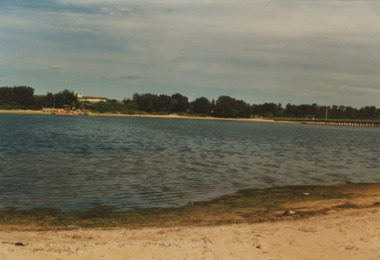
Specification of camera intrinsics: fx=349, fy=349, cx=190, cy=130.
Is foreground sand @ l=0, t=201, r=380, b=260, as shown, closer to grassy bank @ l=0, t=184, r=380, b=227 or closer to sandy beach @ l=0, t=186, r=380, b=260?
sandy beach @ l=0, t=186, r=380, b=260

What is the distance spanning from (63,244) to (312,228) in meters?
6.92

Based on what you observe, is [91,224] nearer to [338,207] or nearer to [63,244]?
[63,244]

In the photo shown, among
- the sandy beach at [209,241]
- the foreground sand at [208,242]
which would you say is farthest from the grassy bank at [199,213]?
the foreground sand at [208,242]

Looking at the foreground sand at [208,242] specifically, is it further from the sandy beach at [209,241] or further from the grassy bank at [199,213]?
the grassy bank at [199,213]

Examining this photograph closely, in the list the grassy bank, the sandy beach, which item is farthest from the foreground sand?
the grassy bank

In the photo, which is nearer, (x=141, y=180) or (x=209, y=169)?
(x=141, y=180)

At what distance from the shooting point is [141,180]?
759 inches

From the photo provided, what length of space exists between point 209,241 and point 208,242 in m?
0.10

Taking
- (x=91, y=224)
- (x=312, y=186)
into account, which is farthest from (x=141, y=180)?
(x=312, y=186)

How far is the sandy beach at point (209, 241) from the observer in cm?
790

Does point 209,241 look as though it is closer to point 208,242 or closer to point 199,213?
point 208,242

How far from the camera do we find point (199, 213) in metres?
12.9

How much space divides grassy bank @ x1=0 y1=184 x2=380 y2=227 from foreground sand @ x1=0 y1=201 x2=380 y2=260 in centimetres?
95

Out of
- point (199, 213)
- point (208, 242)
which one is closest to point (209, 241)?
point (208, 242)
